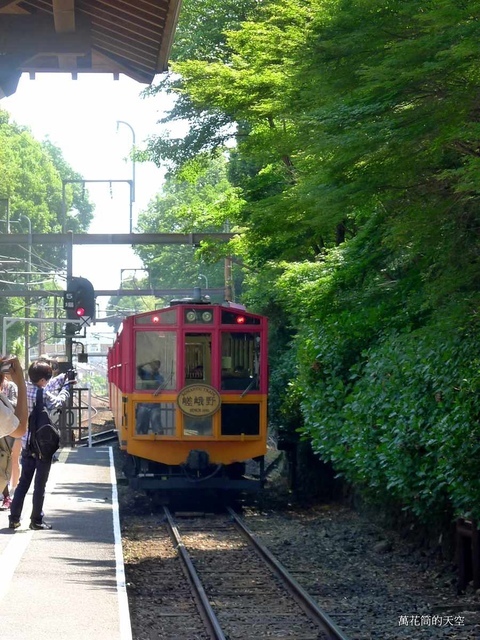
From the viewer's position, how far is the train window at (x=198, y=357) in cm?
1670

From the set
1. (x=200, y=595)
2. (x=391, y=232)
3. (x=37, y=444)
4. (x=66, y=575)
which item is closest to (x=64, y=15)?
(x=66, y=575)

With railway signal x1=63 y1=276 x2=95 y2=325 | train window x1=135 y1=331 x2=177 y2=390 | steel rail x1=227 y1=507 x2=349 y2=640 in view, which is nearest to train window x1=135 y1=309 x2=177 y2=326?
train window x1=135 y1=331 x2=177 y2=390

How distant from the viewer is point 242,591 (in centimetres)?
1066

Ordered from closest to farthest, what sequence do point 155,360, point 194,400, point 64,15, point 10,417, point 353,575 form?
point 64,15
point 10,417
point 353,575
point 194,400
point 155,360

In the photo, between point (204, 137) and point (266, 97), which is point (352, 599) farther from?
point (204, 137)

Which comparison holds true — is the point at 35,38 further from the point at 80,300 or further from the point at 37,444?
the point at 80,300

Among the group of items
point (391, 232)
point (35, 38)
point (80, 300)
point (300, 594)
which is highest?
point (35, 38)

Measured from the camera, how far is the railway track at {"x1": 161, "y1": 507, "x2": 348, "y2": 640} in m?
8.84

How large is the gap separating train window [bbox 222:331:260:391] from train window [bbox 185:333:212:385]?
0.24m

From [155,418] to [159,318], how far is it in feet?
4.88

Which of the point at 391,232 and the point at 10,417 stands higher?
the point at 391,232

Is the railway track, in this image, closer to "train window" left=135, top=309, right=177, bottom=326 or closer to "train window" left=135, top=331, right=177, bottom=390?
"train window" left=135, top=331, right=177, bottom=390

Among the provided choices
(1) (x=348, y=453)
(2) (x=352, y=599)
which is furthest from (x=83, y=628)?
(1) (x=348, y=453)

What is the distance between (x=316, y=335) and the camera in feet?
49.8
